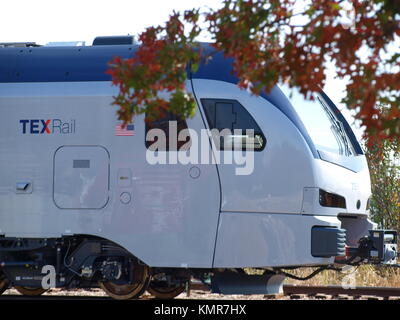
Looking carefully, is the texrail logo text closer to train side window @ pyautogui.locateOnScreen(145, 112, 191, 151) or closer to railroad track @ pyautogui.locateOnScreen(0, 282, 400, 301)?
train side window @ pyautogui.locateOnScreen(145, 112, 191, 151)

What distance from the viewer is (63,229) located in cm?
1019

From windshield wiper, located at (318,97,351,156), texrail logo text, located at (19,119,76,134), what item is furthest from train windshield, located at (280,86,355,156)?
texrail logo text, located at (19,119,76,134)

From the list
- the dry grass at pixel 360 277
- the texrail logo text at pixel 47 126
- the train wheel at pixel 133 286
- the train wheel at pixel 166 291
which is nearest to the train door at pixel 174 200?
the train wheel at pixel 133 286

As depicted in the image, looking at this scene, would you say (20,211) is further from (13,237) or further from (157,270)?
(157,270)

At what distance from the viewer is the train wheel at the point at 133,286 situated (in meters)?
10.7

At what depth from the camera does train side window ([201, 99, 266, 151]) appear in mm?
10016

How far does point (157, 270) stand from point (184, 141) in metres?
1.70

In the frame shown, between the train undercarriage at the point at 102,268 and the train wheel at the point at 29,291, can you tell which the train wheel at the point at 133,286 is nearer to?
the train undercarriage at the point at 102,268

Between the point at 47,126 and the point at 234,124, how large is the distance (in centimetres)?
229

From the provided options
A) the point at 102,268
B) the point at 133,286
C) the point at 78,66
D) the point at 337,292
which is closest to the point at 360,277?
the point at 337,292

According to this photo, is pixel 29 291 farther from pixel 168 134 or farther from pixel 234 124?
pixel 234 124

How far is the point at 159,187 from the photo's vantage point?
32.8 ft
